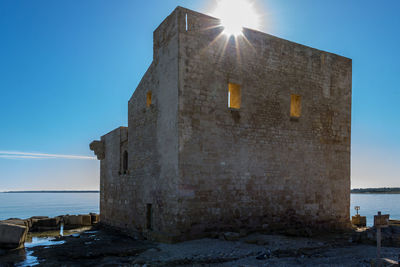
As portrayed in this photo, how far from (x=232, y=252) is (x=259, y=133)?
4685 mm

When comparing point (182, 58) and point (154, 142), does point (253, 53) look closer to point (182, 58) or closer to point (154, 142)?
point (182, 58)

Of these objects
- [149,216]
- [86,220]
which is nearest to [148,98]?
[149,216]

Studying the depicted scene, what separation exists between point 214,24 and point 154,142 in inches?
181

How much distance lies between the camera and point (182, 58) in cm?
1083

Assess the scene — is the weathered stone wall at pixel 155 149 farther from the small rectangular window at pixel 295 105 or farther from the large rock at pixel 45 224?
the small rectangular window at pixel 295 105

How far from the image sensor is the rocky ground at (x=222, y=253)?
8.10 m

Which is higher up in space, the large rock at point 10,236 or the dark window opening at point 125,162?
the dark window opening at point 125,162

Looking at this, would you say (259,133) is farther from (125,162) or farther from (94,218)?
(94,218)

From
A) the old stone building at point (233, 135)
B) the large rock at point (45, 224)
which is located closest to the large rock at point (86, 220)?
the large rock at point (45, 224)

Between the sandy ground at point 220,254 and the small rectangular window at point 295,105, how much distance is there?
4.80 meters

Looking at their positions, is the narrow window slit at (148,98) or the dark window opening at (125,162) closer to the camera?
the narrow window slit at (148,98)

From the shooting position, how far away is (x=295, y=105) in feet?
44.6

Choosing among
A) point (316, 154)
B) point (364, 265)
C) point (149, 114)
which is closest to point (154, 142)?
point (149, 114)

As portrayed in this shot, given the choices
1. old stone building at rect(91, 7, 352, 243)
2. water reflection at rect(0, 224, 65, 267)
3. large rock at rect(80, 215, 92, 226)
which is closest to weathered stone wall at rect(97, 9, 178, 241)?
old stone building at rect(91, 7, 352, 243)
